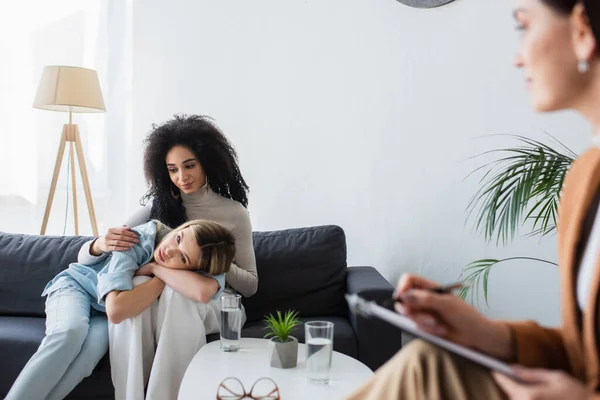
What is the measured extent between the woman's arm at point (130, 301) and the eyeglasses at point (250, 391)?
0.59 metres

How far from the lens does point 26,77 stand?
3.44 m

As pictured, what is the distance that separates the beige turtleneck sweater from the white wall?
66 centimetres

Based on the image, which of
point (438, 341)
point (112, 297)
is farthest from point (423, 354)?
point (112, 297)

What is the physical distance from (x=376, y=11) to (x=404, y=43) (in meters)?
0.22

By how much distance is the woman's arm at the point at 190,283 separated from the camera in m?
1.97

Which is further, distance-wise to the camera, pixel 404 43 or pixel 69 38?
pixel 69 38

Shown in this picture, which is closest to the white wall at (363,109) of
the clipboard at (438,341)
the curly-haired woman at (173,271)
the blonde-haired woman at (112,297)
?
the curly-haired woman at (173,271)

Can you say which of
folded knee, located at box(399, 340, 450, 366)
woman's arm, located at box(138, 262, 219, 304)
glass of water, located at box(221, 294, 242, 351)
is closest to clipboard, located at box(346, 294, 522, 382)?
folded knee, located at box(399, 340, 450, 366)

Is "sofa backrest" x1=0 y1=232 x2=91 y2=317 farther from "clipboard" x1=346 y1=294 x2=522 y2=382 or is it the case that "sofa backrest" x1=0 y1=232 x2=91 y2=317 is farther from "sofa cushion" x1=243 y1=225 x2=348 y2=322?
"clipboard" x1=346 y1=294 x2=522 y2=382

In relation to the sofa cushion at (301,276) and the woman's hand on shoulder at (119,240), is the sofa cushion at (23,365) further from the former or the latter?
the sofa cushion at (301,276)

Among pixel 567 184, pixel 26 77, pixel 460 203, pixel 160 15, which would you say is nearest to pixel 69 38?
pixel 26 77

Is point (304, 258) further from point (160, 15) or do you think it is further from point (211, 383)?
point (160, 15)

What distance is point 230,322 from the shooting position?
1795 mm

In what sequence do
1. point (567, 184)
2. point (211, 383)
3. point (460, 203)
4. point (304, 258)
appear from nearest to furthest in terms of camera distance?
point (567, 184) → point (211, 383) → point (304, 258) → point (460, 203)
